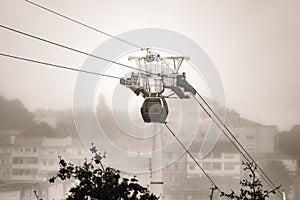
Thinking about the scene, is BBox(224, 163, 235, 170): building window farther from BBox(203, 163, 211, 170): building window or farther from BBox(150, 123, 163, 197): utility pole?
BBox(150, 123, 163, 197): utility pole

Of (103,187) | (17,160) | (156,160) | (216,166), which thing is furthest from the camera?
(216,166)

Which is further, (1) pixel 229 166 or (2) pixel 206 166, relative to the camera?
(2) pixel 206 166

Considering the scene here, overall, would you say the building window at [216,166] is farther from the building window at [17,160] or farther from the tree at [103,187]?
the tree at [103,187]

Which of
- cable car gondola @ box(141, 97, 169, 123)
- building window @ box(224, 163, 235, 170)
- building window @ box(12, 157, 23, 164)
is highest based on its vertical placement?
cable car gondola @ box(141, 97, 169, 123)

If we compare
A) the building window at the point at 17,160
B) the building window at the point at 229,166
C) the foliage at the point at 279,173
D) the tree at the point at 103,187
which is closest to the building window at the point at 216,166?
the building window at the point at 229,166

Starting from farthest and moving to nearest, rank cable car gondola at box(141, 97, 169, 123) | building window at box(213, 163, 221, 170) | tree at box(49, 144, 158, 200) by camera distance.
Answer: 1. building window at box(213, 163, 221, 170)
2. cable car gondola at box(141, 97, 169, 123)
3. tree at box(49, 144, 158, 200)

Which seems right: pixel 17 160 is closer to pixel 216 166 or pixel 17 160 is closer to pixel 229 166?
pixel 216 166

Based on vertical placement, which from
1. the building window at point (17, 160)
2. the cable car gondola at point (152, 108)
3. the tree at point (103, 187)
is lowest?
the tree at point (103, 187)

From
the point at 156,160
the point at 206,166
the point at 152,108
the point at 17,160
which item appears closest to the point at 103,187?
the point at 152,108

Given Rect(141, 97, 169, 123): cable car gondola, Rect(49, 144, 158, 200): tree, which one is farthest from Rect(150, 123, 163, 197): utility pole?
Rect(49, 144, 158, 200): tree

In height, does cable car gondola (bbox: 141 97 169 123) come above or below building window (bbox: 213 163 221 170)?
above

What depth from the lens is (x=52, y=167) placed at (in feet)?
45.9

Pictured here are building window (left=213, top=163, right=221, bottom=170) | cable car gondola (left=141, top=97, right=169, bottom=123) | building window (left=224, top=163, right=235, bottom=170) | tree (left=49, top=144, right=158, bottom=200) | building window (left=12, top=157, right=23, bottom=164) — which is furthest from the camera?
building window (left=213, top=163, right=221, bottom=170)

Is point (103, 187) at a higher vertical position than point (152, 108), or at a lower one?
lower
